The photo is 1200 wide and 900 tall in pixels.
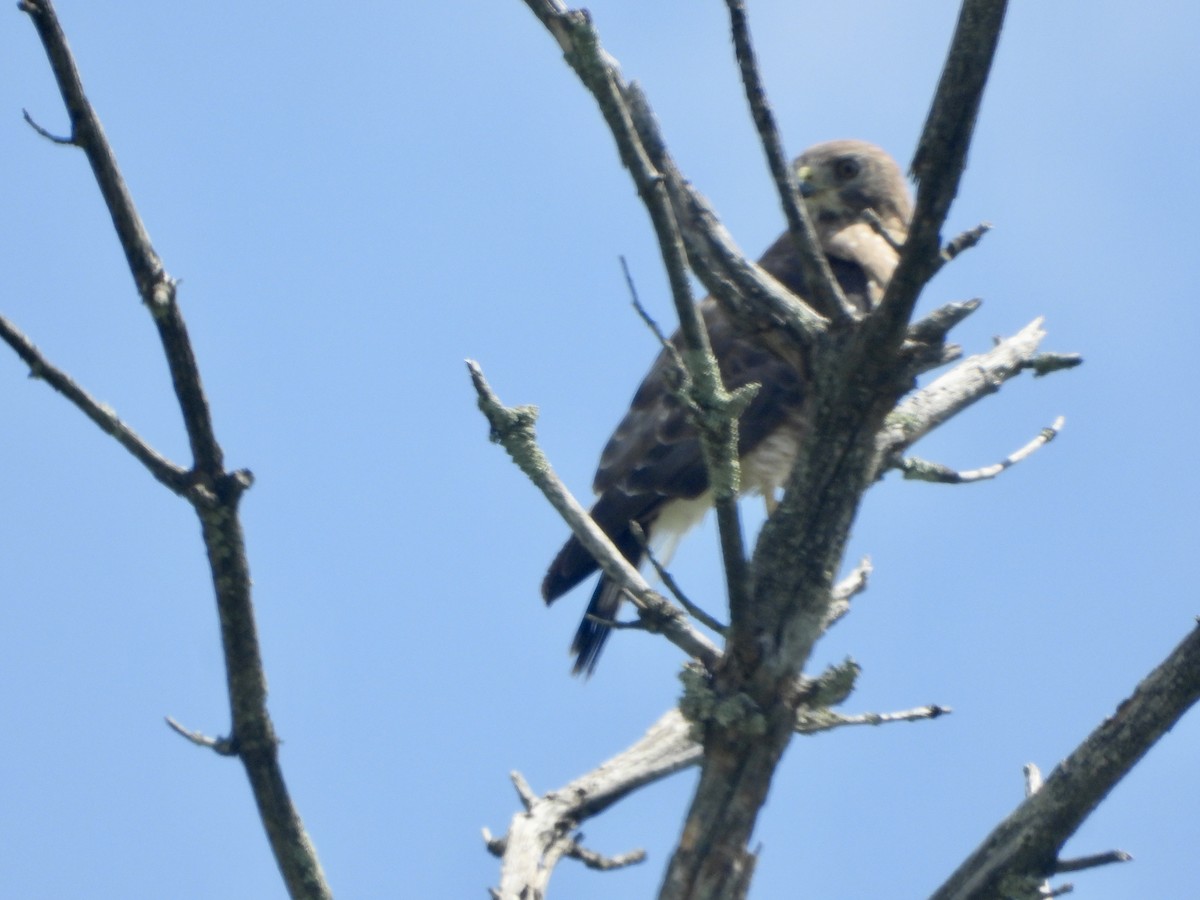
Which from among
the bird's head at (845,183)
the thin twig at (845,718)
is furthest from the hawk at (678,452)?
the thin twig at (845,718)

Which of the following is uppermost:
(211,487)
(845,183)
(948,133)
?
A: (845,183)

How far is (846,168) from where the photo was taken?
759 centimetres

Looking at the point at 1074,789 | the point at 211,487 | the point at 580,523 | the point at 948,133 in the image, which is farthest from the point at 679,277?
the point at 1074,789

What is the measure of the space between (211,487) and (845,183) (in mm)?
5408

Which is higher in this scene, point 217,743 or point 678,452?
point 678,452

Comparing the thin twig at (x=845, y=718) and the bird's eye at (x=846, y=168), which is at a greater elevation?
the bird's eye at (x=846, y=168)

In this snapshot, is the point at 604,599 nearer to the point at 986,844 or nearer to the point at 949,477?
the point at 949,477

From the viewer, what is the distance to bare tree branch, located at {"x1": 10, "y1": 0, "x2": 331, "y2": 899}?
2.54 meters

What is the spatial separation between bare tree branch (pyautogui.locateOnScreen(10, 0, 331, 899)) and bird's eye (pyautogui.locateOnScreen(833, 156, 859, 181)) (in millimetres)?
5297

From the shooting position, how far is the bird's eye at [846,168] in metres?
7.59

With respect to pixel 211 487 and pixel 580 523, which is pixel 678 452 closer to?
pixel 580 523

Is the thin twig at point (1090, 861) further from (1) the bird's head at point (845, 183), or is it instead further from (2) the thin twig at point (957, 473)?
(1) the bird's head at point (845, 183)

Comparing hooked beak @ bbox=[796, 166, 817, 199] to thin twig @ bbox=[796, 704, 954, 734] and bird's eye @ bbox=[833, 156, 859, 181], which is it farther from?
thin twig @ bbox=[796, 704, 954, 734]

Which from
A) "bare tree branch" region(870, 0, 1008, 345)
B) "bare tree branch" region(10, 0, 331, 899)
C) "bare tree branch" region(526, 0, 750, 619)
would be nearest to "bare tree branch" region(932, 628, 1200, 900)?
"bare tree branch" region(526, 0, 750, 619)
